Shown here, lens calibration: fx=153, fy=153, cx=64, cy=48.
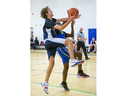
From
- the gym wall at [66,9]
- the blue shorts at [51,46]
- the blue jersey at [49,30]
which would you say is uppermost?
the gym wall at [66,9]

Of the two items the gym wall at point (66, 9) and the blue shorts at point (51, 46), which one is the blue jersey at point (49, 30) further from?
the gym wall at point (66, 9)

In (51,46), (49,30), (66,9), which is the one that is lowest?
(51,46)

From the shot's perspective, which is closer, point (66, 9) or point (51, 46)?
point (51, 46)

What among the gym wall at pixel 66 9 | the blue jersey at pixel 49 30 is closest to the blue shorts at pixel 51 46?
the blue jersey at pixel 49 30

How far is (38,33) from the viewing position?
1549cm

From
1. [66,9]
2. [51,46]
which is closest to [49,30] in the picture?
[51,46]

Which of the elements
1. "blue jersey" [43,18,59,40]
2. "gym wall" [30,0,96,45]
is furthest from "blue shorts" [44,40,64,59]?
"gym wall" [30,0,96,45]

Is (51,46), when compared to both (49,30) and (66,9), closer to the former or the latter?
(49,30)

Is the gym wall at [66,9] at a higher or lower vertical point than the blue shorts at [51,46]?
higher

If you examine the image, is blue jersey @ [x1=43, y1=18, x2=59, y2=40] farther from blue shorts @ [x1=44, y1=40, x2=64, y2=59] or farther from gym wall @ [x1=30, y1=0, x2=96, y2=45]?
gym wall @ [x1=30, y1=0, x2=96, y2=45]

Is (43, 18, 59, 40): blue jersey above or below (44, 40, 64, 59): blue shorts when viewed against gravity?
above
